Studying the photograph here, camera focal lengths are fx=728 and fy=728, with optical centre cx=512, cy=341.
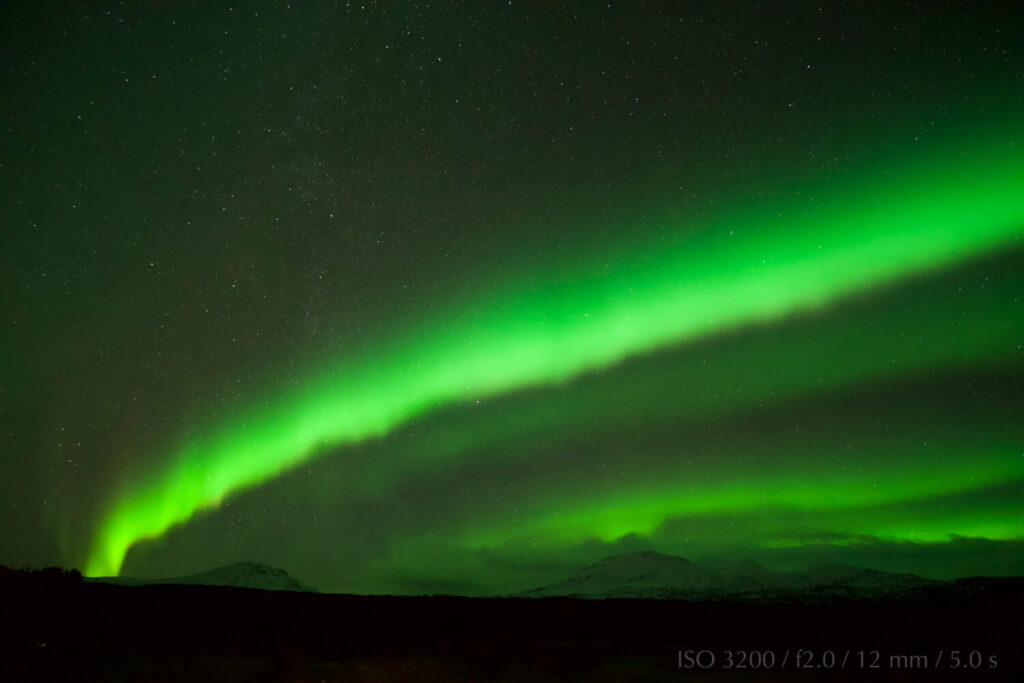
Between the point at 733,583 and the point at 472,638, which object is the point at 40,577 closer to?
the point at 472,638

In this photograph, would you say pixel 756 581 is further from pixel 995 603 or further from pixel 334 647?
pixel 334 647

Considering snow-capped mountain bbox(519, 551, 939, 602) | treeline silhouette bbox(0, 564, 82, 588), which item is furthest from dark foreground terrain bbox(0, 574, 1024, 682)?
snow-capped mountain bbox(519, 551, 939, 602)

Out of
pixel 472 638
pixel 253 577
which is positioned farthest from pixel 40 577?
pixel 253 577

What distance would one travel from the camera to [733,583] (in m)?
149

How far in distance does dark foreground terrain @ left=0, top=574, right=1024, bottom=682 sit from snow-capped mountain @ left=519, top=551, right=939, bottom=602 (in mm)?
57311

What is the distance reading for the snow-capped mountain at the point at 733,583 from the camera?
106125 millimetres

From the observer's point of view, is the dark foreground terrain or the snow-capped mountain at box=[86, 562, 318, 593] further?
the snow-capped mountain at box=[86, 562, 318, 593]

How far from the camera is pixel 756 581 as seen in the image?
157000mm

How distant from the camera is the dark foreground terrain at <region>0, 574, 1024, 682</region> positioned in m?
20.1

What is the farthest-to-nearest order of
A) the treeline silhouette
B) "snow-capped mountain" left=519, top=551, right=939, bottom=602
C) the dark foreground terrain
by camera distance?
"snow-capped mountain" left=519, top=551, right=939, bottom=602 → the treeline silhouette → the dark foreground terrain

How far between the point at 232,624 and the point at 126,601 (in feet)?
24.1

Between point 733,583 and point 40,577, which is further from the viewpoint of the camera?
point 733,583

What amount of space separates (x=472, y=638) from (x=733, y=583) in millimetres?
133775

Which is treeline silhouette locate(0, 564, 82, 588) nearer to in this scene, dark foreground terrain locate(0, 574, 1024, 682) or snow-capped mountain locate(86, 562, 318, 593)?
dark foreground terrain locate(0, 574, 1024, 682)
